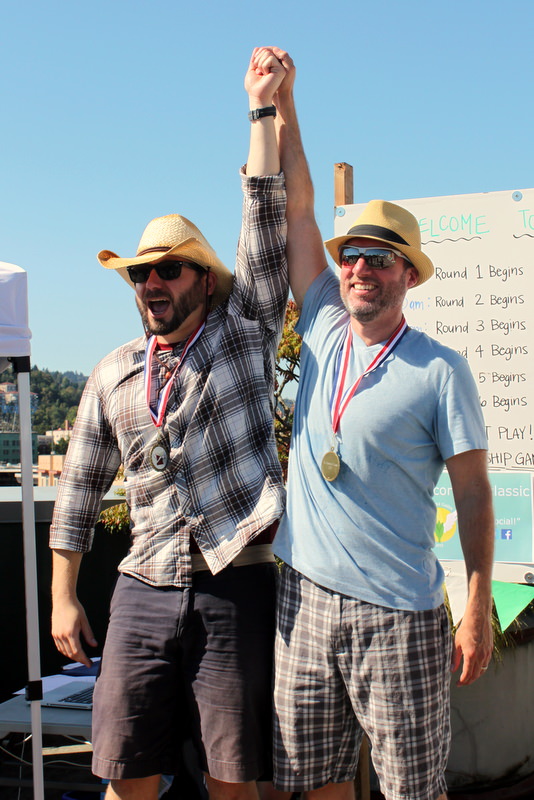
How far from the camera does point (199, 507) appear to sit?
2.31m

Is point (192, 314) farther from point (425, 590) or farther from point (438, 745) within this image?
point (438, 745)

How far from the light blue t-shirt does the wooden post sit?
188 cm

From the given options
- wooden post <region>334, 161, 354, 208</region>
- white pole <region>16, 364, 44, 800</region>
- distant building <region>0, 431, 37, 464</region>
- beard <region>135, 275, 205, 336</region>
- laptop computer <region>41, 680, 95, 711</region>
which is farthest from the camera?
wooden post <region>334, 161, 354, 208</region>

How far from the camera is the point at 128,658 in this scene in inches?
91.0

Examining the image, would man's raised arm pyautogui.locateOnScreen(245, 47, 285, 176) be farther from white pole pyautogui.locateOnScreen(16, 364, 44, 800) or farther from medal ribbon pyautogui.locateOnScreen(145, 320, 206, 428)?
white pole pyautogui.locateOnScreen(16, 364, 44, 800)

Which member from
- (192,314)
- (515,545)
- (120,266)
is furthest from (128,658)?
(515,545)

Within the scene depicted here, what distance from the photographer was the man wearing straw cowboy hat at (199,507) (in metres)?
2.26

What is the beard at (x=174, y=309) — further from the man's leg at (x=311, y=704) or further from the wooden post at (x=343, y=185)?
the wooden post at (x=343, y=185)

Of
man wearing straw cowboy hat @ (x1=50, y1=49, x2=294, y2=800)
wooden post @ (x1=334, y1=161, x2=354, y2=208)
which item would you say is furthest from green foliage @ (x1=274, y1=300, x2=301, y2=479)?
man wearing straw cowboy hat @ (x1=50, y1=49, x2=294, y2=800)

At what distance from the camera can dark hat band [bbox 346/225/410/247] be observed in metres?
2.25

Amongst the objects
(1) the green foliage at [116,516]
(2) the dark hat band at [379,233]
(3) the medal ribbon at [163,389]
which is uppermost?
(2) the dark hat band at [379,233]

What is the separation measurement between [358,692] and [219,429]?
0.83 metres

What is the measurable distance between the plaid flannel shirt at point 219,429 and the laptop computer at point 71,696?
139 cm

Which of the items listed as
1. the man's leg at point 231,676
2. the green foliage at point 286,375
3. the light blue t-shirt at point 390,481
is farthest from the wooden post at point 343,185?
the man's leg at point 231,676
